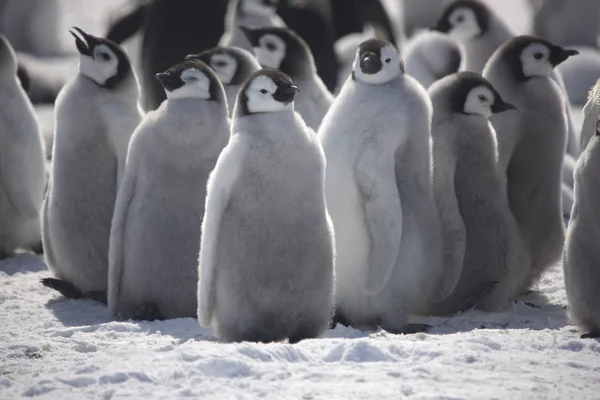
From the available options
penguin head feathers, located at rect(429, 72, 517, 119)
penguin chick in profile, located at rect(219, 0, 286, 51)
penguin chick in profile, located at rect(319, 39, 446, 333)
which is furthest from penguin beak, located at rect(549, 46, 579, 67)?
penguin chick in profile, located at rect(219, 0, 286, 51)

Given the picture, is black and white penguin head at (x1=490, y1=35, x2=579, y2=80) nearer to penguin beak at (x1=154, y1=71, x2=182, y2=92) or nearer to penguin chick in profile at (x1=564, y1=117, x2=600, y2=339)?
penguin chick in profile at (x1=564, y1=117, x2=600, y2=339)

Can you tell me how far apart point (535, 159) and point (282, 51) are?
1713 millimetres

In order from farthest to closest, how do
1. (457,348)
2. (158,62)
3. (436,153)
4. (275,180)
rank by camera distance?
(158,62), (436,153), (275,180), (457,348)

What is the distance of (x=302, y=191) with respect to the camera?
4.24 meters

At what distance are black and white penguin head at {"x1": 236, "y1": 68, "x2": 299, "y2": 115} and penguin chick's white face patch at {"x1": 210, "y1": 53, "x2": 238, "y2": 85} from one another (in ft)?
6.07

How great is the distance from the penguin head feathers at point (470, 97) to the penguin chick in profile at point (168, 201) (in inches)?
41.1

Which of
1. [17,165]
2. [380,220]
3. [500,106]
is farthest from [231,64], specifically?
[380,220]

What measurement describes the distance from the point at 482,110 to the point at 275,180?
4.65 feet

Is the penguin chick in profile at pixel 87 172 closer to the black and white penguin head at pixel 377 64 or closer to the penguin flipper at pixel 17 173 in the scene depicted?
the penguin flipper at pixel 17 173

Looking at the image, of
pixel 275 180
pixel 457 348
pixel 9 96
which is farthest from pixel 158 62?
pixel 457 348

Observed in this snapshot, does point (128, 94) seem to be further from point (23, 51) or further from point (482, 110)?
point (23, 51)

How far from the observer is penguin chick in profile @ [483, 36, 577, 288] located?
5.68 meters

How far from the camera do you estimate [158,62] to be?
31.8ft

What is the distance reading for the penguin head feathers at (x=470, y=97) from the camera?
5.22 metres
